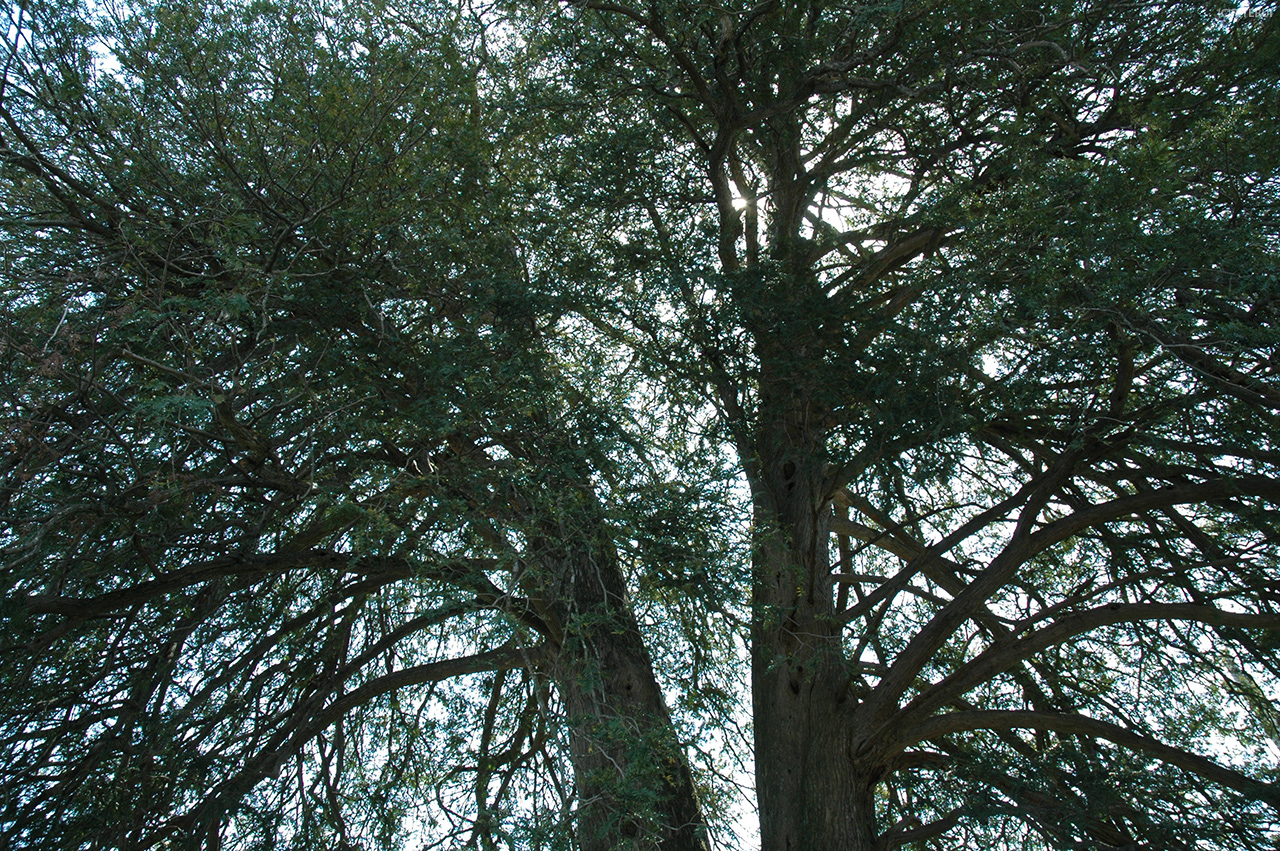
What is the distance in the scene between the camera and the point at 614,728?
4305 mm

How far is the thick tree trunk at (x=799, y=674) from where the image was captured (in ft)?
17.9

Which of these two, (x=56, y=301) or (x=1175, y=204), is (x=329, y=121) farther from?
(x=1175, y=204)

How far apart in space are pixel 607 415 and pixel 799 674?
218 cm

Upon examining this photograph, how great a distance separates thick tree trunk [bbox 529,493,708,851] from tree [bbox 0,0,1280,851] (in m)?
0.04

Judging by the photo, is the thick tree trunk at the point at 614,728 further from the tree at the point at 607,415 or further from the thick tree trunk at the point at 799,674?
the thick tree trunk at the point at 799,674

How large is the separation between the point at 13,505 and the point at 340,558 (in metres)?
1.65

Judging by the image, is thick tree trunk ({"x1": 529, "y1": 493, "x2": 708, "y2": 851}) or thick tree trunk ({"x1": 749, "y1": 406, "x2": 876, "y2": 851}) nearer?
thick tree trunk ({"x1": 529, "y1": 493, "x2": 708, "y2": 851})

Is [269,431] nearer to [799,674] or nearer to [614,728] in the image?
[614,728]

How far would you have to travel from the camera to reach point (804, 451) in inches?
236

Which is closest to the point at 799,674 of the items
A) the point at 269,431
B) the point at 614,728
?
the point at 614,728

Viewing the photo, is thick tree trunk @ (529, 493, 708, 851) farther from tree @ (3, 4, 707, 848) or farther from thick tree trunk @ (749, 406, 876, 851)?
thick tree trunk @ (749, 406, 876, 851)

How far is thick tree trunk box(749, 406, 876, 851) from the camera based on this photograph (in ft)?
17.9

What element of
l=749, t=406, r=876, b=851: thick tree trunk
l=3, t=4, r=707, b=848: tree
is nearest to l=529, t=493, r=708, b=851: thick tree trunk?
l=3, t=4, r=707, b=848: tree

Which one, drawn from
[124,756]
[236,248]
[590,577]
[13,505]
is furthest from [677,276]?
[124,756]
